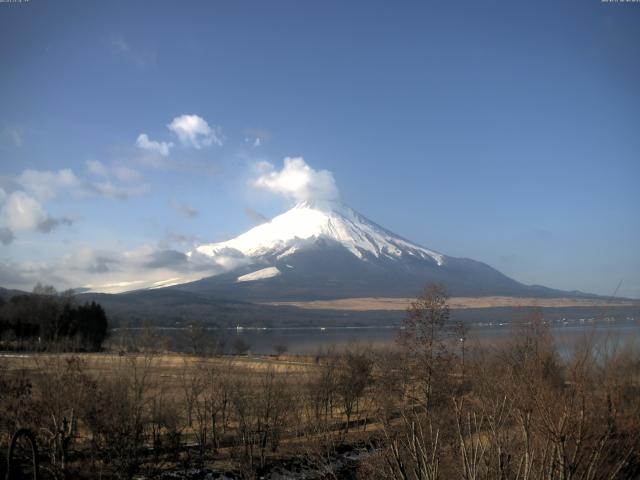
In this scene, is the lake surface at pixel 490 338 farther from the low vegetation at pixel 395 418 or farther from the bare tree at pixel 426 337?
the bare tree at pixel 426 337

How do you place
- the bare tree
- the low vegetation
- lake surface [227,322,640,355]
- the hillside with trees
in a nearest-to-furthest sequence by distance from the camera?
the low vegetation, lake surface [227,322,640,355], the bare tree, the hillside with trees

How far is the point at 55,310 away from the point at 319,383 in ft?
182

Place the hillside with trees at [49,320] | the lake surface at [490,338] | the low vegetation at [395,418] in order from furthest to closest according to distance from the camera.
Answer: the hillside with trees at [49,320] → the lake surface at [490,338] → the low vegetation at [395,418]

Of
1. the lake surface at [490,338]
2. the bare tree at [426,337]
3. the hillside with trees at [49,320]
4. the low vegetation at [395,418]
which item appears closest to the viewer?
the low vegetation at [395,418]

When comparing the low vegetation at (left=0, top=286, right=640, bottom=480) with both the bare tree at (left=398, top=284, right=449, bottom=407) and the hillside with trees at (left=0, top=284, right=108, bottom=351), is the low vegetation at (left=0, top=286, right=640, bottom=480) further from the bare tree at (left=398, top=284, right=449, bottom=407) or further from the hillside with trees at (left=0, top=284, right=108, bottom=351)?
the hillside with trees at (left=0, top=284, right=108, bottom=351)

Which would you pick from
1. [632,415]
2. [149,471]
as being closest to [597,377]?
[632,415]

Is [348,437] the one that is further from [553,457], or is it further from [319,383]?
[553,457]

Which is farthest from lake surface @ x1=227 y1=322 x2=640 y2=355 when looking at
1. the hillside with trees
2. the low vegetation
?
the hillside with trees

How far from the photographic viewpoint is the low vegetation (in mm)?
6262

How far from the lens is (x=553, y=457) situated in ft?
18.7

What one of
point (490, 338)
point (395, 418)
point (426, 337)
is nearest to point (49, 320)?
point (490, 338)

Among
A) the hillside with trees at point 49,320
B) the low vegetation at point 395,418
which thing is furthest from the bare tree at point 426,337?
the hillside with trees at point 49,320

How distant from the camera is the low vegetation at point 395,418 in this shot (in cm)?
626

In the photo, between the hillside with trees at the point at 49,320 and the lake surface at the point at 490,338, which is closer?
the lake surface at the point at 490,338
